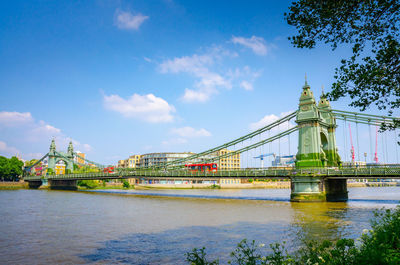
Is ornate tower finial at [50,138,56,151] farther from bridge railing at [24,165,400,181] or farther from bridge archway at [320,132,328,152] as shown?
bridge archway at [320,132,328,152]

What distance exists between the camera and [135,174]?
62531mm

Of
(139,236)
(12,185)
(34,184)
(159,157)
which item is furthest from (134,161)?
(139,236)

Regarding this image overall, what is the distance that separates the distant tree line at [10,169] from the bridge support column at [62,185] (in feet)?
56.9

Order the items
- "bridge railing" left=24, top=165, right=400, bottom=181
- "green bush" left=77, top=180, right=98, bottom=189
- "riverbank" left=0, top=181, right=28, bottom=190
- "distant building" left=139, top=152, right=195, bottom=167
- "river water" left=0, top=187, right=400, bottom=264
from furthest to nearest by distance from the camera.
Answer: "distant building" left=139, top=152, right=195, bottom=167
"green bush" left=77, top=180, right=98, bottom=189
"riverbank" left=0, top=181, right=28, bottom=190
"bridge railing" left=24, top=165, right=400, bottom=181
"river water" left=0, top=187, right=400, bottom=264

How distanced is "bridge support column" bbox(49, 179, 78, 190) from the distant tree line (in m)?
17.3

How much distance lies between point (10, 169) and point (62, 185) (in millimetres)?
20311

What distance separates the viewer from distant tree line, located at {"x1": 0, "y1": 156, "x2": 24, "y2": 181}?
300 feet

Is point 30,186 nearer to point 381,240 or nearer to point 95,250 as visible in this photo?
point 95,250

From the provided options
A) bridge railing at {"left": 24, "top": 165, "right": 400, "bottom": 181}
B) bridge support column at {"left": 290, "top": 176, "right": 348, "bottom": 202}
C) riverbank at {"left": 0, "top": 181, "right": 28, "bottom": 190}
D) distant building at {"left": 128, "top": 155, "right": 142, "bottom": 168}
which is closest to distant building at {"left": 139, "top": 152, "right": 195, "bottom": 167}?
distant building at {"left": 128, "top": 155, "right": 142, "bottom": 168}

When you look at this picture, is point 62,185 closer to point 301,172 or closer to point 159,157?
point 301,172

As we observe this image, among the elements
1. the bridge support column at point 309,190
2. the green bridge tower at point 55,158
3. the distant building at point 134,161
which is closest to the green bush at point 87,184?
the green bridge tower at point 55,158

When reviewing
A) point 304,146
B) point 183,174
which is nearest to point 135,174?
point 183,174

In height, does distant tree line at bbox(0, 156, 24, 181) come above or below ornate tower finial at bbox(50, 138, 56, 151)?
below

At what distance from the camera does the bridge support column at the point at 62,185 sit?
85.7 metres
